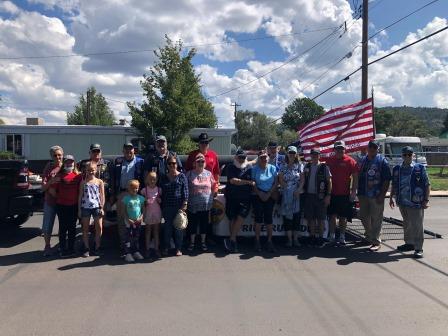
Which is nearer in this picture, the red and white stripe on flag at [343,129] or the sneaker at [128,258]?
the sneaker at [128,258]

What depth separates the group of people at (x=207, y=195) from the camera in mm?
6945

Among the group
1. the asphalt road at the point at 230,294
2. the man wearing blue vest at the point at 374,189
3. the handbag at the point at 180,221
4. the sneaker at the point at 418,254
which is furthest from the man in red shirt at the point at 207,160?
the sneaker at the point at 418,254

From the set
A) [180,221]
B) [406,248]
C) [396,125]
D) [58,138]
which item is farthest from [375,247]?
Result: [396,125]

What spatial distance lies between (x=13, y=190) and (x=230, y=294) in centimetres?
486

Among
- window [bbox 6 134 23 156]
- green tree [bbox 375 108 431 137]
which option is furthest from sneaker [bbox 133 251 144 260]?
green tree [bbox 375 108 431 137]

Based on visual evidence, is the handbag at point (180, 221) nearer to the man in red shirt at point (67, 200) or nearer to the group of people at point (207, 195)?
the group of people at point (207, 195)

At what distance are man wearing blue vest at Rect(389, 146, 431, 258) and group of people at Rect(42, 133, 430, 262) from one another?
1 centimetres

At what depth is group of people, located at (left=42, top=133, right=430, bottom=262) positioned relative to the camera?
6945 millimetres

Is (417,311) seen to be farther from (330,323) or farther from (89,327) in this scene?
(89,327)

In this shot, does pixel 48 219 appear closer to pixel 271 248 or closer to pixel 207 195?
pixel 207 195

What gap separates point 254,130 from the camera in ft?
239

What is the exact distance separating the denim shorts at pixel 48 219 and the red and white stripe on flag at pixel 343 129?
554 cm

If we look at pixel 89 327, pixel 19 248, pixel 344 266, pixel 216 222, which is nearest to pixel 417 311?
pixel 344 266

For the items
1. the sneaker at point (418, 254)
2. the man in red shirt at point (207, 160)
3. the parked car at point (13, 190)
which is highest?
the man in red shirt at point (207, 160)
